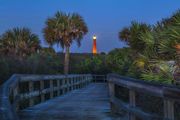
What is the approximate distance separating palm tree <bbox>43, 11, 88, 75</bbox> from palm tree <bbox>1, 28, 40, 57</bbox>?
7.41 ft

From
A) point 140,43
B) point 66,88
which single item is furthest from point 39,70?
point 140,43

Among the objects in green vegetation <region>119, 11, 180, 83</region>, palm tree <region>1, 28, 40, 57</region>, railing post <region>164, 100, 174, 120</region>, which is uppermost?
palm tree <region>1, 28, 40, 57</region>

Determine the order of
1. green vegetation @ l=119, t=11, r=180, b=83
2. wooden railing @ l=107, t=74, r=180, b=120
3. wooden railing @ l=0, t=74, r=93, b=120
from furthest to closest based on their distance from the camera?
green vegetation @ l=119, t=11, r=180, b=83 < wooden railing @ l=107, t=74, r=180, b=120 < wooden railing @ l=0, t=74, r=93, b=120

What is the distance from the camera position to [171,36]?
13.9m

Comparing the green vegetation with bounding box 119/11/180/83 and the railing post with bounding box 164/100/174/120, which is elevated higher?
the green vegetation with bounding box 119/11/180/83

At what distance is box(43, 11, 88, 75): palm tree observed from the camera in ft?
166

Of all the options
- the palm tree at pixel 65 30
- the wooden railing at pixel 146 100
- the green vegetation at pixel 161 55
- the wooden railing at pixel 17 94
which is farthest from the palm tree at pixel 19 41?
the wooden railing at pixel 146 100

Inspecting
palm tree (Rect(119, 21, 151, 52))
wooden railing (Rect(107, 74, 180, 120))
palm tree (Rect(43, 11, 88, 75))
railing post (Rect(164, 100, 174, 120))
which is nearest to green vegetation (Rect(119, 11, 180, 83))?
wooden railing (Rect(107, 74, 180, 120))

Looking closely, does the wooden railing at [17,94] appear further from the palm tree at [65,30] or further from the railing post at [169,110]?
A: the palm tree at [65,30]

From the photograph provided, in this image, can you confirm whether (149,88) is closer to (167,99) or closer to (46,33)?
(167,99)

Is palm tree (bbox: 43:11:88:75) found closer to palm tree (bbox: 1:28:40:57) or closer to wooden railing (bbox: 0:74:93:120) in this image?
palm tree (bbox: 1:28:40:57)

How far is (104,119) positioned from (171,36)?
16.7 ft

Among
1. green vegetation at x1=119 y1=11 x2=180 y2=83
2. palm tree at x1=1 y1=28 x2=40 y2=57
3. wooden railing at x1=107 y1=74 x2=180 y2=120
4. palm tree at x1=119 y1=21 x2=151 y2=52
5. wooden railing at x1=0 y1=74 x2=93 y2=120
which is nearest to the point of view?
wooden railing at x1=0 y1=74 x2=93 y2=120

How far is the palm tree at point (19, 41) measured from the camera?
5044 centimetres
